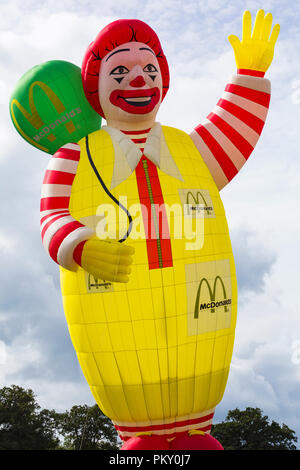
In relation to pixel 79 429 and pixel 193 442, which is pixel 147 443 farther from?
pixel 79 429

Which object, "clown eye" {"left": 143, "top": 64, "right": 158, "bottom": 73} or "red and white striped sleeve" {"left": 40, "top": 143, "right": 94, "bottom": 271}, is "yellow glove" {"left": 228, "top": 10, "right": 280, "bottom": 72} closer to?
"clown eye" {"left": 143, "top": 64, "right": 158, "bottom": 73}

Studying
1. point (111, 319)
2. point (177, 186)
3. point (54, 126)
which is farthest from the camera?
point (54, 126)

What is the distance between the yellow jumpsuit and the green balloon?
70cm

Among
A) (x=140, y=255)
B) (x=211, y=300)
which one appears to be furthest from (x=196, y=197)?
(x=211, y=300)

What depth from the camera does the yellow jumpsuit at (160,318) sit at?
248 inches

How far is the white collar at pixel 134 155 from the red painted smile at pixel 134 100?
29 centimetres

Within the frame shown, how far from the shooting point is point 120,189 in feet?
21.7

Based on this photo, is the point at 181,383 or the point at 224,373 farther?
the point at 224,373

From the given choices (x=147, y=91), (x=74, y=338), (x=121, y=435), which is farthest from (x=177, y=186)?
(x=121, y=435)

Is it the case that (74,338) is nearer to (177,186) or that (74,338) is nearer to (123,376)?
(123,376)

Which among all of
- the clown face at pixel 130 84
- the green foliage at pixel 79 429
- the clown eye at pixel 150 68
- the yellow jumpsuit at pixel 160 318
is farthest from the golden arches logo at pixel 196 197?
the green foliage at pixel 79 429

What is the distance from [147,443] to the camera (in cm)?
650

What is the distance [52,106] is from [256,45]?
281 cm
